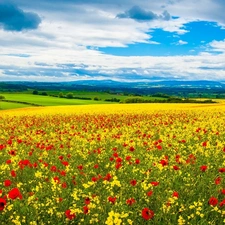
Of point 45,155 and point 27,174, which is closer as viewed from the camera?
point 27,174

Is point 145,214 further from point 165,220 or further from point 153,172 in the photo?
point 153,172

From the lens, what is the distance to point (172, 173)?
301 inches

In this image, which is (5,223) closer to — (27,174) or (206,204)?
(27,174)

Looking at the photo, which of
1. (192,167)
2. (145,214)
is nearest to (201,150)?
(192,167)

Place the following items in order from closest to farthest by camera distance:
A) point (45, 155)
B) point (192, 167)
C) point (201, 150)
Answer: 1. point (192, 167)
2. point (201, 150)
3. point (45, 155)

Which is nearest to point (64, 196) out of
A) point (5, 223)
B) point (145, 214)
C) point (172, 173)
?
point (5, 223)

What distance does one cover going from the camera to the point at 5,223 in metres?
5.39

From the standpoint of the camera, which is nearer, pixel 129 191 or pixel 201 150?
pixel 129 191

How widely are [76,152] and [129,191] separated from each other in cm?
436

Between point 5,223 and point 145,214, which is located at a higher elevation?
point 145,214

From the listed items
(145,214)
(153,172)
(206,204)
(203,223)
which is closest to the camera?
(145,214)

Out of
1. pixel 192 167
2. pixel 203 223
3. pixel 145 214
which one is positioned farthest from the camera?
pixel 192 167

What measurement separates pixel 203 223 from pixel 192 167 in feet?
9.49

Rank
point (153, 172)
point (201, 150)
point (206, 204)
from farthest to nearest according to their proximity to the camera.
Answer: point (201, 150) → point (153, 172) → point (206, 204)
